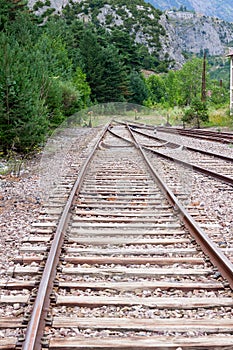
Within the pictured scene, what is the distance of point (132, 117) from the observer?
21.5 metres

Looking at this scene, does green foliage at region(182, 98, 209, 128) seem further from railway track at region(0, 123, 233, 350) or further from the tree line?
railway track at region(0, 123, 233, 350)

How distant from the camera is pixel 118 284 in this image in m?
3.94

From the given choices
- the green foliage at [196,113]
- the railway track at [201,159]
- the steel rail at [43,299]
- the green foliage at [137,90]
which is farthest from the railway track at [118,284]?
the green foliage at [137,90]

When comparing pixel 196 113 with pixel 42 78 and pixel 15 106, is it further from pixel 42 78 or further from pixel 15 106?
pixel 15 106

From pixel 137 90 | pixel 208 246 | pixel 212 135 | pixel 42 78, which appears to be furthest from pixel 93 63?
pixel 208 246

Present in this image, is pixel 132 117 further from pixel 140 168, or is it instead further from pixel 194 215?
pixel 194 215

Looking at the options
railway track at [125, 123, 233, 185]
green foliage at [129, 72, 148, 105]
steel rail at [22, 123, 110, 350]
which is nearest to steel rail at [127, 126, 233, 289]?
steel rail at [22, 123, 110, 350]

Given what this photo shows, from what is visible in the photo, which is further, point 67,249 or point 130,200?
point 130,200

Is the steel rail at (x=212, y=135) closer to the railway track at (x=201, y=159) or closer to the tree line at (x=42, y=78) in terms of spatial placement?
the railway track at (x=201, y=159)

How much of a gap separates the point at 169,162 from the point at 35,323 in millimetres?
9756

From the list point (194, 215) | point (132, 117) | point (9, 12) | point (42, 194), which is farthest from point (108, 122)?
point (194, 215)

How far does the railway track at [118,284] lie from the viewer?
3.09m

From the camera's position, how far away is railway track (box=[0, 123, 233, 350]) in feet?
10.1

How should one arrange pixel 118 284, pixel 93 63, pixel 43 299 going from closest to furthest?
pixel 43 299, pixel 118 284, pixel 93 63
